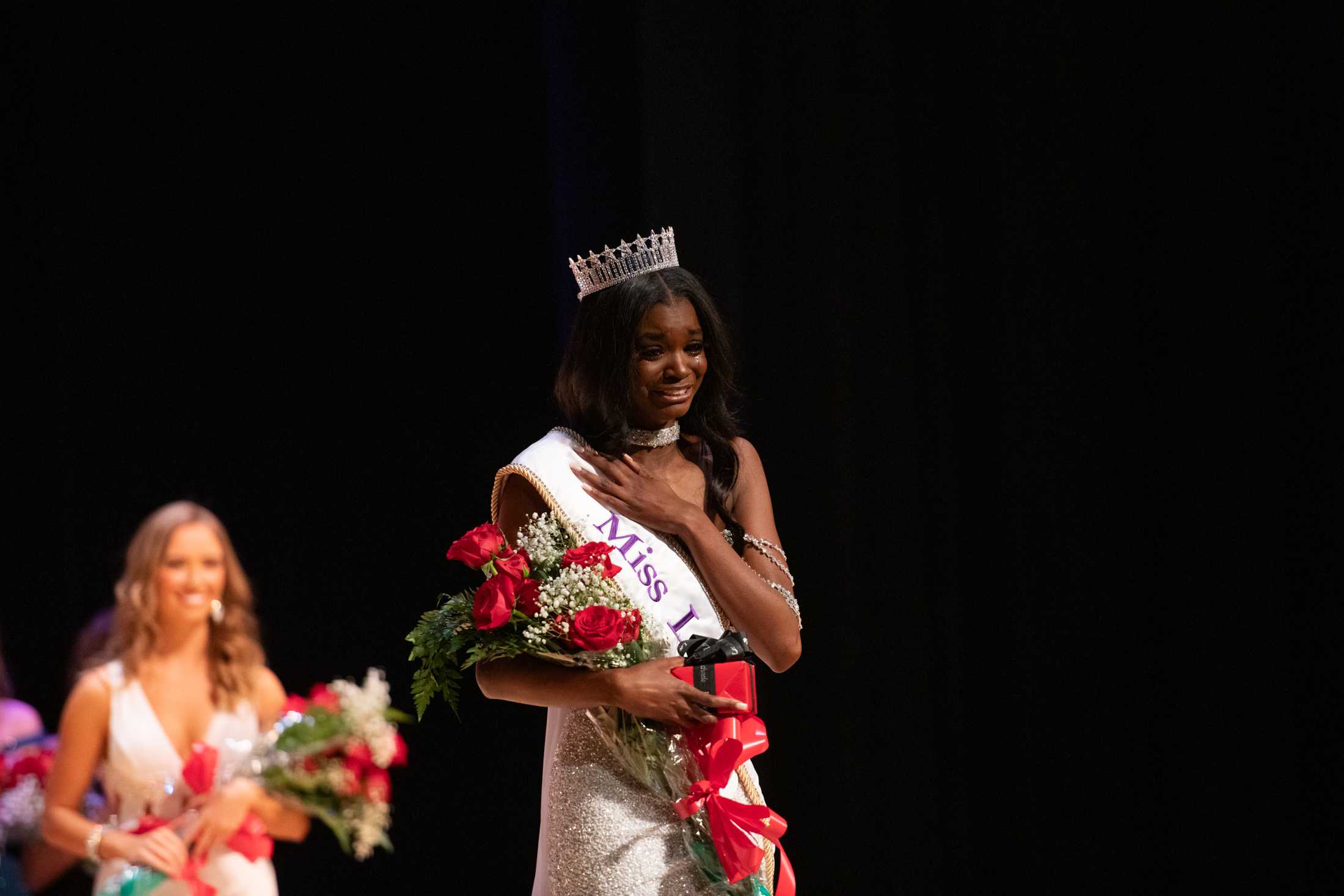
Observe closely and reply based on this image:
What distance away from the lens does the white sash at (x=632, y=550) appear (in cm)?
222

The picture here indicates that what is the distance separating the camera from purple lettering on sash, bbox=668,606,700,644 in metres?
2.23

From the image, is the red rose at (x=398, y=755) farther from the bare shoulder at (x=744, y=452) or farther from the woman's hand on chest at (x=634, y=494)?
the bare shoulder at (x=744, y=452)

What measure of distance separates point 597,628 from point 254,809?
56 cm

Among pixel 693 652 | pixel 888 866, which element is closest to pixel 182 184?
pixel 693 652

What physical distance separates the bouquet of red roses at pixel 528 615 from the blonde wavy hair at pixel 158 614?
0.47 m

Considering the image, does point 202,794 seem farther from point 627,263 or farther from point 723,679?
point 627,263

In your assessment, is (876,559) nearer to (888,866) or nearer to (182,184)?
(888,866)

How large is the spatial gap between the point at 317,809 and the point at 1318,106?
2.45 meters

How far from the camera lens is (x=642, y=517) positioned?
2240mm

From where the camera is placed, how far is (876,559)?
3.34 m

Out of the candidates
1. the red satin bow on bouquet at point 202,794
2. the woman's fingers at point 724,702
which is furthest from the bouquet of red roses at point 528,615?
the red satin bow on bouquet at point 202,794

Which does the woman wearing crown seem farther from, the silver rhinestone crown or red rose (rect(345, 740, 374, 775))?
red rose (rect(345, 740, 374, 775))

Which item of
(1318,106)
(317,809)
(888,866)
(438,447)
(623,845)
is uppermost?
(1318,106)

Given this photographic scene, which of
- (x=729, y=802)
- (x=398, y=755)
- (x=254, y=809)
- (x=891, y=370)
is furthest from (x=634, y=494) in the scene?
(x=891, y=370)
